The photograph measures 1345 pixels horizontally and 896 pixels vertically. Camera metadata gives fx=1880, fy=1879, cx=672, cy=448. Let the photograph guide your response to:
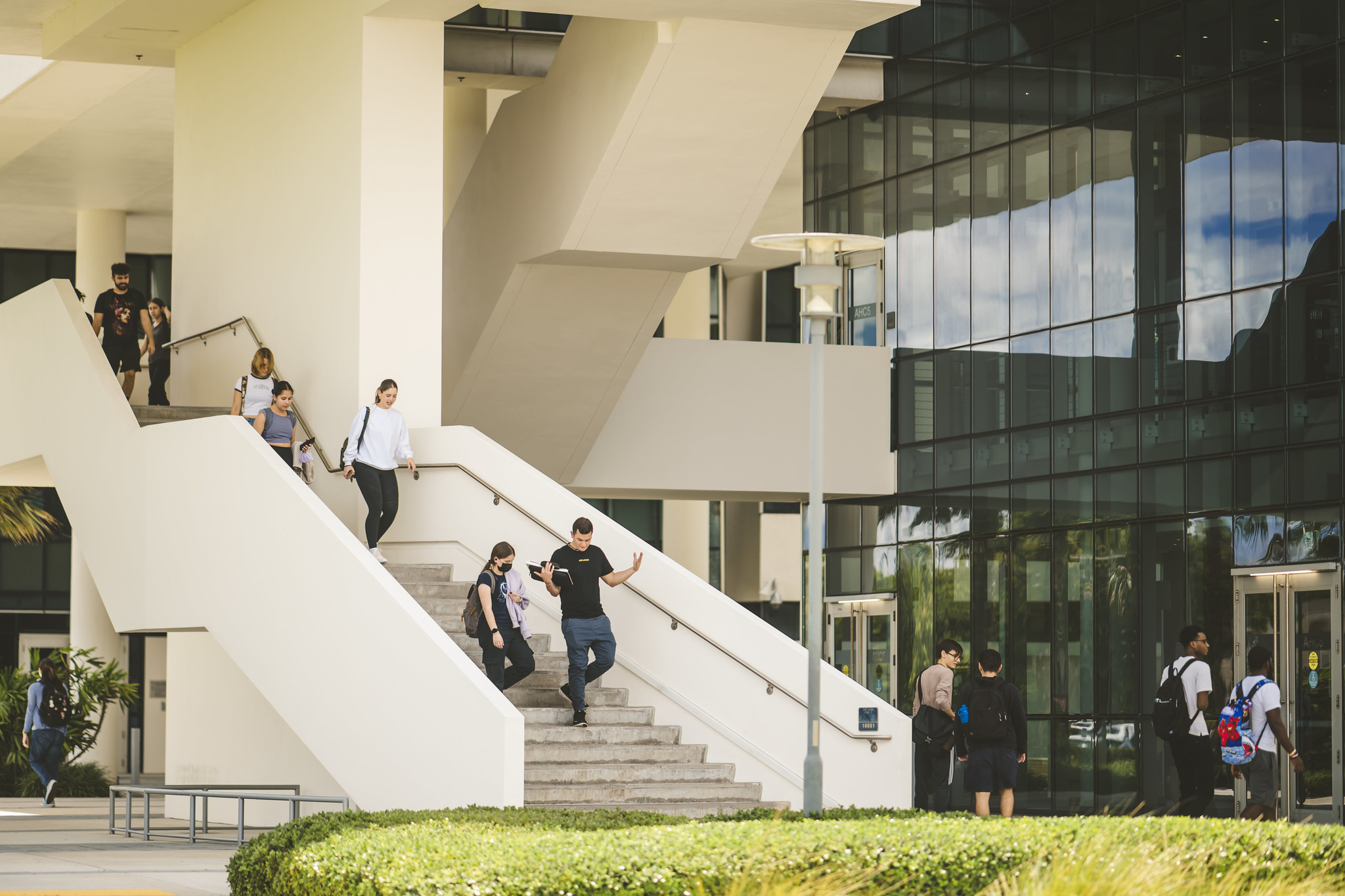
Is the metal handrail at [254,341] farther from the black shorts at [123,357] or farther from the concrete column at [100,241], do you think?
the concrete column at [100,241]

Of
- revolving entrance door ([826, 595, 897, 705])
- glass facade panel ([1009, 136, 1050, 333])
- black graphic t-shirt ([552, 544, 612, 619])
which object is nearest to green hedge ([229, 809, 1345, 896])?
black graphic t-shirt ([552, 544, 612, 619])

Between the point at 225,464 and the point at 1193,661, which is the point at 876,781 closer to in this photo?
the point at 1193,661

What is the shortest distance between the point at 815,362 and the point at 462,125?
459 inches

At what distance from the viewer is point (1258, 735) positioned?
15.1m

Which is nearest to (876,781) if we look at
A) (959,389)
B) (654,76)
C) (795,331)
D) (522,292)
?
(654,76)

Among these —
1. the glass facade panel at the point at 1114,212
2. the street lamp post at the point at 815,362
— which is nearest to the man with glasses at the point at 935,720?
the street lamp post at the point at 815,362

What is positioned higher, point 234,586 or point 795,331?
point 795,331

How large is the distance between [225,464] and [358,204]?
2774 millimetres

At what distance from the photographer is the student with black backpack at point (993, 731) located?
1515cm

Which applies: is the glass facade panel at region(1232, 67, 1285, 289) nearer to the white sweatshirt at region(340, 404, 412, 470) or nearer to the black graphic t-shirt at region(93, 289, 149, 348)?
the white sweatshirt at region(340, 404, 412, 470)

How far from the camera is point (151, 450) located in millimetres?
16984

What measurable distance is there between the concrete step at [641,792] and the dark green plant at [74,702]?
40.8ft

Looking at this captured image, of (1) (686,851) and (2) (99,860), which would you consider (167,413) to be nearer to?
(2) (99,860)

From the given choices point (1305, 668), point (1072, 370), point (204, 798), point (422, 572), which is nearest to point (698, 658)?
point (422, 572)
